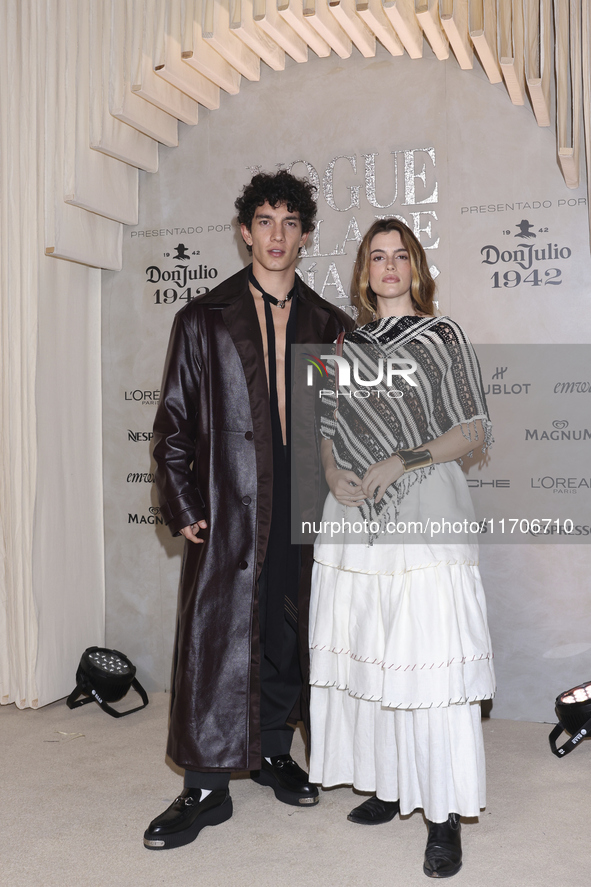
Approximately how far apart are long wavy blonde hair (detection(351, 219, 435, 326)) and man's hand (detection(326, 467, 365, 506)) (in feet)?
1.87

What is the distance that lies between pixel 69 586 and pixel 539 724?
235 cm

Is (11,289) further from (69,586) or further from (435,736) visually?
(435,736)

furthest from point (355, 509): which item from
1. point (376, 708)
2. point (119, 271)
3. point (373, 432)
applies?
point (119, 271)

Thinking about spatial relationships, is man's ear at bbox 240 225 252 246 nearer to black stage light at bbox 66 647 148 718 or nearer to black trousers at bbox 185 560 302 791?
black trousers at bbox 185 560 302 791

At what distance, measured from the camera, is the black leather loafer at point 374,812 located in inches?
98.7

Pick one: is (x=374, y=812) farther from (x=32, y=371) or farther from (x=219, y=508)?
(x=32, y=371)

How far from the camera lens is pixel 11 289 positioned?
3.67 metres

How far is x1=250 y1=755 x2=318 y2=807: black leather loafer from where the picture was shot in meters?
2.67

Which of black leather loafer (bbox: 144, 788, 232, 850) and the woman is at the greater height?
the woman

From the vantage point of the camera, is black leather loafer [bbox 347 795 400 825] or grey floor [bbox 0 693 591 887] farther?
black leather loafer [bbox 347 795 400 825]

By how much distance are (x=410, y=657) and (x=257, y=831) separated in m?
0.82

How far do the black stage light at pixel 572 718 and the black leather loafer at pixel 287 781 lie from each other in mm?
1072

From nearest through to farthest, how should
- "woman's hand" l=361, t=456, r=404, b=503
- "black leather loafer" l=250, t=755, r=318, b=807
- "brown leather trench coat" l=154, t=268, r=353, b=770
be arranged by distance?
"woman's hand" l=361, t=456, r=404, b=503 < "brown leather trench coat" l=154, t=268, r=353, b=770 < "black leather loafer" l=250, t=755, r=318, b=807

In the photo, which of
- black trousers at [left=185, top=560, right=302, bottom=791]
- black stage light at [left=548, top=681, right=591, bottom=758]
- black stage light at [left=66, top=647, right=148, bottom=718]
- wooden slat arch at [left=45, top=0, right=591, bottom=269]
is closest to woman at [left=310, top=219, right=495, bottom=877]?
black trousers at [left=185, top=560, right=302, bottom=791]
